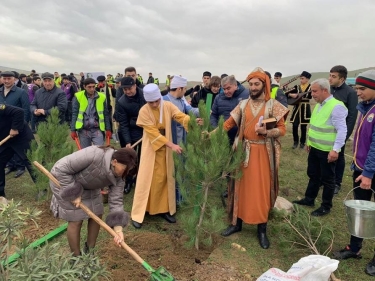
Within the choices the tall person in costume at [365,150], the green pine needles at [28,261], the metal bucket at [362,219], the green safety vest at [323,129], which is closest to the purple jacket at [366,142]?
the tall person in costume at [365,150]

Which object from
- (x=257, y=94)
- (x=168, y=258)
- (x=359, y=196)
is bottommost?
(x=168, y=258)

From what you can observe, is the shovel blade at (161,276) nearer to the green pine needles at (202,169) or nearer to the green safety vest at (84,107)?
the green pine needles at (202,169)

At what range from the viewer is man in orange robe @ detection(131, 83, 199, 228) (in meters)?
3.61

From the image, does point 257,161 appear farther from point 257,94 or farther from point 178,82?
point 178,82

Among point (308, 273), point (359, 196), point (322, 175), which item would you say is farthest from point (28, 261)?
point (322, 175)

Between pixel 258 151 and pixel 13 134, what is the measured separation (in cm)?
362

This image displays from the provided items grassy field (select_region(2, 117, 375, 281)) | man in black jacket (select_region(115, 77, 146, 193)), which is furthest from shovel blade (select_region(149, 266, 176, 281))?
man in black jacket (select_region(115, 77, 146, 193))

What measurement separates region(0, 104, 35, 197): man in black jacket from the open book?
357 cm

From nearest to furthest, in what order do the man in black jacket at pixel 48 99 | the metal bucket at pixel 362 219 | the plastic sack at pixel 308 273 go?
the plastic sack at pixel 308 273 → the metal bucket at pixel 362 219 → the man in black jacket at pixel 48 99

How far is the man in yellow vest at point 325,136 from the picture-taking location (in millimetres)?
3648

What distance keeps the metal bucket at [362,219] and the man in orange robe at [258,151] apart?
834mm

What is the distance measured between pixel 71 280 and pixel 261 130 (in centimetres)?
213

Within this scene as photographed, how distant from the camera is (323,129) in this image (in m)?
3.83

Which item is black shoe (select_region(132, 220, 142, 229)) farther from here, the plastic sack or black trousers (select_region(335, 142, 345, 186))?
black trousers (select_region(335, 142, 345, 186))
